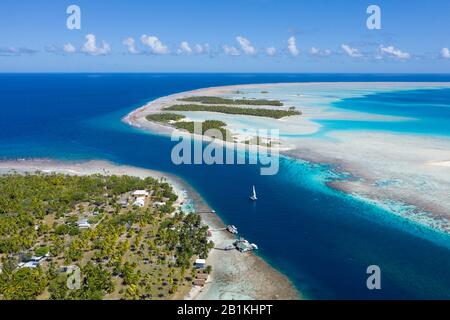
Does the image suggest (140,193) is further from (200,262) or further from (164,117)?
(164,117)

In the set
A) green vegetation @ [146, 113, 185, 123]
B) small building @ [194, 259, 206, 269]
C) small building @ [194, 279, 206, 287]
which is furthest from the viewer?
green vegetation @ [146, 113, 185, 123]

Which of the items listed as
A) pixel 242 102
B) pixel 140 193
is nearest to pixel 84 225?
pixel 140 193

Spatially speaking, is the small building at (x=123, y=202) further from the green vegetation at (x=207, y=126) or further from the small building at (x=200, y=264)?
the green vegetation at (x=207, y=126)

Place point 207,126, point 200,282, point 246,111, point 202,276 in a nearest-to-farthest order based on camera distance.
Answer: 1. point 200,282
2. point 202,276
3. point 207,126
4. point 246,111

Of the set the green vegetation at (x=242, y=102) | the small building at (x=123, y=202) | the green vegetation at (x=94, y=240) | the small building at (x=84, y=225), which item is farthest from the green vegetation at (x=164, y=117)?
the small building at (x=84, y=225)

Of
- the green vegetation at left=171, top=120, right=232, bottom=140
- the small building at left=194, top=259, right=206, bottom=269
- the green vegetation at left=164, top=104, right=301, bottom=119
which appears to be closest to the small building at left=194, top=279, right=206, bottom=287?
the small building at left=194, top=259, right=206, bottom=269

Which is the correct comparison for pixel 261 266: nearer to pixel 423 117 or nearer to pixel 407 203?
pixel 407 203

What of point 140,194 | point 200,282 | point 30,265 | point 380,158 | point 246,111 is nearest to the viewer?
point 200,282

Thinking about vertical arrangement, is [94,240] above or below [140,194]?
below

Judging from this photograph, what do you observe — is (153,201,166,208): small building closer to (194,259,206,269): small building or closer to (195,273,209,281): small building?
(194,259,206,269): small building
